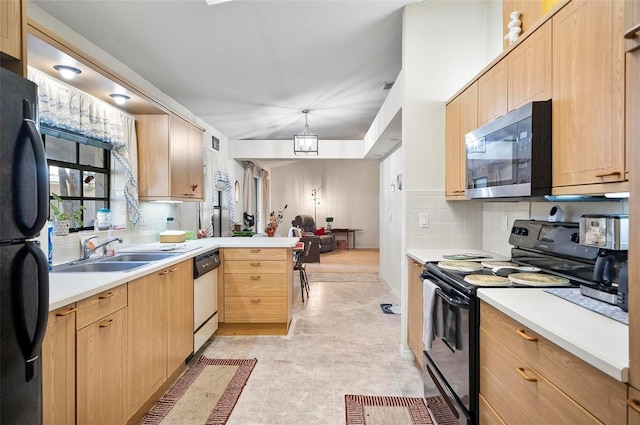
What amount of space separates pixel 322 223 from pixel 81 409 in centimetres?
908

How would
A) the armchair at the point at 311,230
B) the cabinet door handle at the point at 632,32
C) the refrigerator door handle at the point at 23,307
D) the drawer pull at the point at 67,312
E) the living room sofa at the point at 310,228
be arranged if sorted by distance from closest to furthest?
the cabinet door handle at the point at 632,32 → the refrigerator door handle at the point at 23,307 → the drawer pull at the point at 67,312 → the armchair at the point at 311,230 → the living room sofa at the point at 310,228

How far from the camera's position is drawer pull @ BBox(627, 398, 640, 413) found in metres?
0.71

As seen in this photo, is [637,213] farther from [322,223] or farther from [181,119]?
[322,223]

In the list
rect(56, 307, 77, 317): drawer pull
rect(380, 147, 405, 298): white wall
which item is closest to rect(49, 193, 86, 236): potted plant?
rect(56, 307, 77, 317): drawer pull

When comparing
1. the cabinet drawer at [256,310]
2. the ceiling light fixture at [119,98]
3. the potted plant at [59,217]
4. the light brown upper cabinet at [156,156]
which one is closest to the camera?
the potted plant at [59,217]

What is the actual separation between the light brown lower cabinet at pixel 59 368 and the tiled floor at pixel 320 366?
892 millimetres

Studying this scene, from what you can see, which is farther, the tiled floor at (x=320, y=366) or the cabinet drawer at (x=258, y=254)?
the cabinet drawer at (x=258, y=254)

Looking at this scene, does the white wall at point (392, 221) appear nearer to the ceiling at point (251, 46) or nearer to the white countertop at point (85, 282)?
the ceiling at point (251, 46)

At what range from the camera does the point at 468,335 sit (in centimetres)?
148

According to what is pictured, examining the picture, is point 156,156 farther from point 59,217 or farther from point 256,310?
point 256,310

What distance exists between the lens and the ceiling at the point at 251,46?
2.30m

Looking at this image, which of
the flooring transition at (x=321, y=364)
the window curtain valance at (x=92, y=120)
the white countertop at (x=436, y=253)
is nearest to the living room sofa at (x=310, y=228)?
the flooring transition at (x=321, y=364)

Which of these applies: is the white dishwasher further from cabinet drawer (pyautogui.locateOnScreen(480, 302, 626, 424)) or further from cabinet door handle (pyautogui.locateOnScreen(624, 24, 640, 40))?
cabinet door handle (pyautogui.locateOnScreen(624, 24, 640, 40))

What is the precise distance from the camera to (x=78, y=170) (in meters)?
2.47
